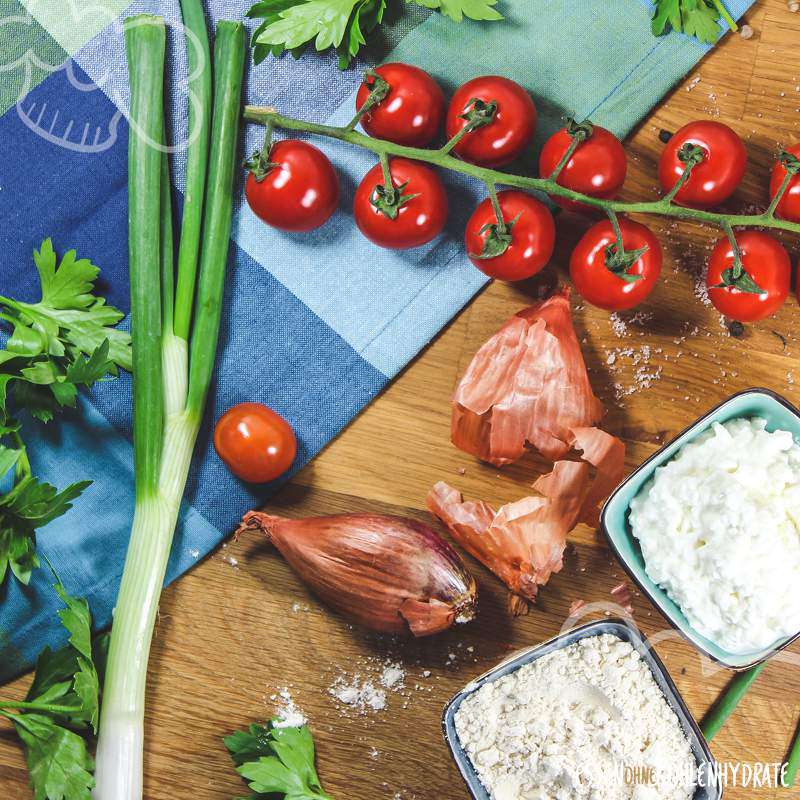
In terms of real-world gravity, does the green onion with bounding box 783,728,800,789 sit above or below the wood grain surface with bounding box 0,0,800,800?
below

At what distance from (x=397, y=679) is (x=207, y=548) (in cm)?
36

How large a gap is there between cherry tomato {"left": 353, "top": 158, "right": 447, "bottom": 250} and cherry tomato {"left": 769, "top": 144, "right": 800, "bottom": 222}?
473 mm

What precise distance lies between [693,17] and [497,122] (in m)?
0.35

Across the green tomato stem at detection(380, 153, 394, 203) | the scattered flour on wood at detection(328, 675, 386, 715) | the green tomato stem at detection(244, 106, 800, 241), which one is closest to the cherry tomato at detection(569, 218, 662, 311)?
the green tomato stem at detection(244, 106, 800, 241)

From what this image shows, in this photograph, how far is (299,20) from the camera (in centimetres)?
117

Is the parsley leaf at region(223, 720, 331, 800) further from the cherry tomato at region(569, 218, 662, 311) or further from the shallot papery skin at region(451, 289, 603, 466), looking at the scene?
the cherry tomato at region(569, 218, 662, 311)

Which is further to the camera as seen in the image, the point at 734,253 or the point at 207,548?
the point at 207,548

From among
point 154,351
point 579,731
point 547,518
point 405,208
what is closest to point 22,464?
point 154,351

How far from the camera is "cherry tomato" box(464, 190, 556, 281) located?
112 cm

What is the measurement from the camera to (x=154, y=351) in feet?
3.91

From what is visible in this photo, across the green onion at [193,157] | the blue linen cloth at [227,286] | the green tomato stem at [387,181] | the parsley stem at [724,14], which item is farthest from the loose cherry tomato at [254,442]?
the parsley stem at [724,14]

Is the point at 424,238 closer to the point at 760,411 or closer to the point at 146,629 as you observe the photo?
the point at 760,411

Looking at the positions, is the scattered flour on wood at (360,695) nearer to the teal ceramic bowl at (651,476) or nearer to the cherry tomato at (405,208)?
the teal ceramic bowl at (651,476)

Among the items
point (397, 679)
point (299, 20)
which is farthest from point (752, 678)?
point (299, 20)
